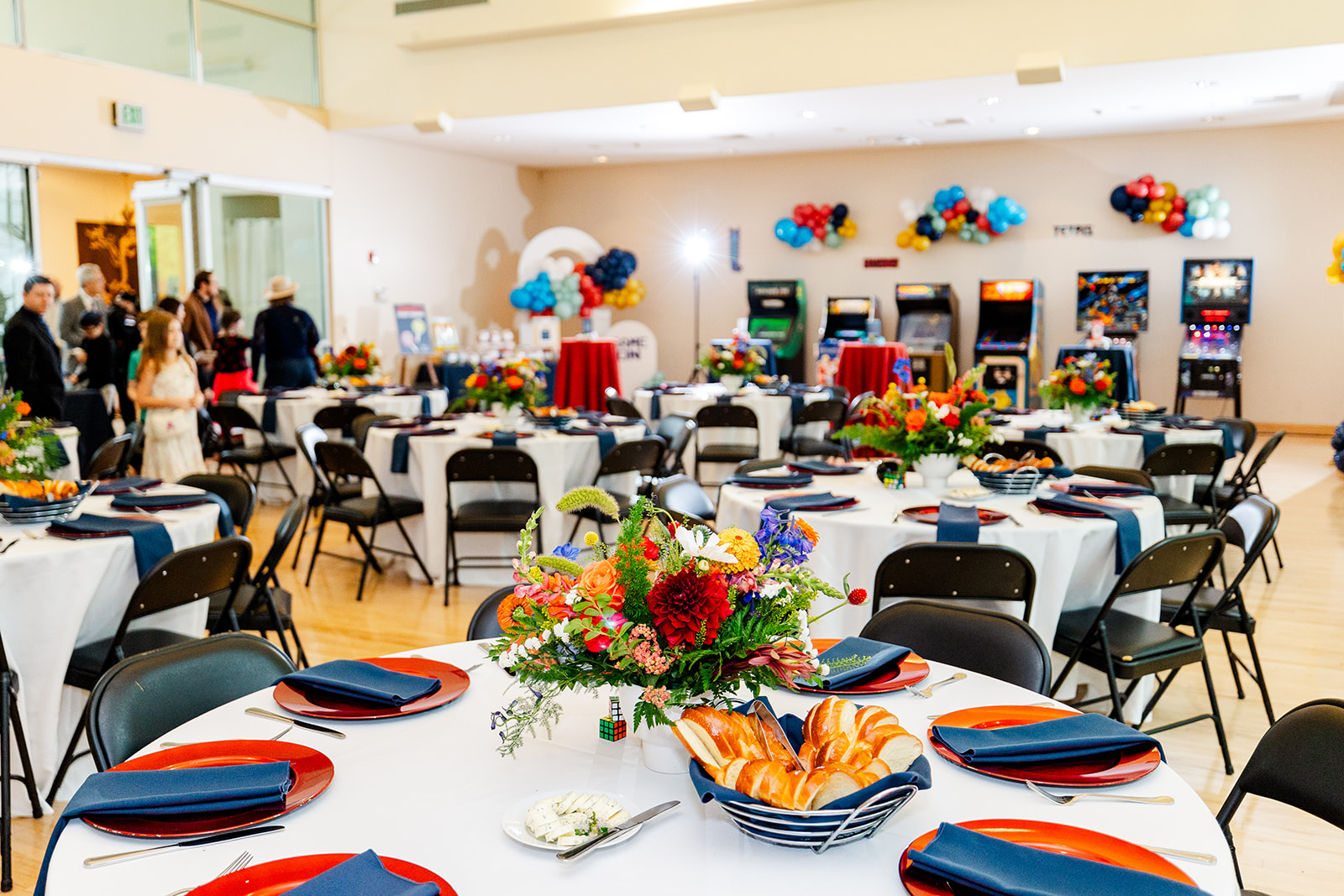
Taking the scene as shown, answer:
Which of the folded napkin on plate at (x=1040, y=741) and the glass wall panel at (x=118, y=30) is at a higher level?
the glass wall panel at (x=118, y=30)

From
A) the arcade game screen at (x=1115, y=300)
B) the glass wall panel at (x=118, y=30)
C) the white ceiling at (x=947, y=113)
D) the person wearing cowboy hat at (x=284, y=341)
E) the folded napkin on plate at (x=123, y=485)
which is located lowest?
the folded napkin on plate at (x=123, y=485)

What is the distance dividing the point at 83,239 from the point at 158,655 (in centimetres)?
1164

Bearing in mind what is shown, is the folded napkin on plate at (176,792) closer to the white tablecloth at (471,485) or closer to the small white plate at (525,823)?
the small white plate at (525,823)

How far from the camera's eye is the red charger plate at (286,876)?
125 cm

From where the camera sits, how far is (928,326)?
12.4 metres

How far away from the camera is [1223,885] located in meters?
1.31

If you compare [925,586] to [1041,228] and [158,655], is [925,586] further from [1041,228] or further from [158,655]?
[1041,228]

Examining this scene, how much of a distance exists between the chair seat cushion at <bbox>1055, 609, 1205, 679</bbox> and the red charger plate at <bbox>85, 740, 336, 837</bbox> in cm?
239

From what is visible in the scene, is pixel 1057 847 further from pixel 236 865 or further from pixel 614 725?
pixel 236 865

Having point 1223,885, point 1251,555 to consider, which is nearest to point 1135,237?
point 1251,555

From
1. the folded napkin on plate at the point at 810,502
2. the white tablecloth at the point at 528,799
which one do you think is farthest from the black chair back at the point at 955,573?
the white tablecloth at the point at 528,799

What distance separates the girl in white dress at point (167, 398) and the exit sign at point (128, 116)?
13.7 feet

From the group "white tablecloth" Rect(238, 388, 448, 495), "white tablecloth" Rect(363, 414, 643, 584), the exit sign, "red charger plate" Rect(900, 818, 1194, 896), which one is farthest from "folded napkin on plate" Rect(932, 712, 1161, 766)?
the exit sign

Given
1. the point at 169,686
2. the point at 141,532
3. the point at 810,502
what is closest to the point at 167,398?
the point at 141,532
